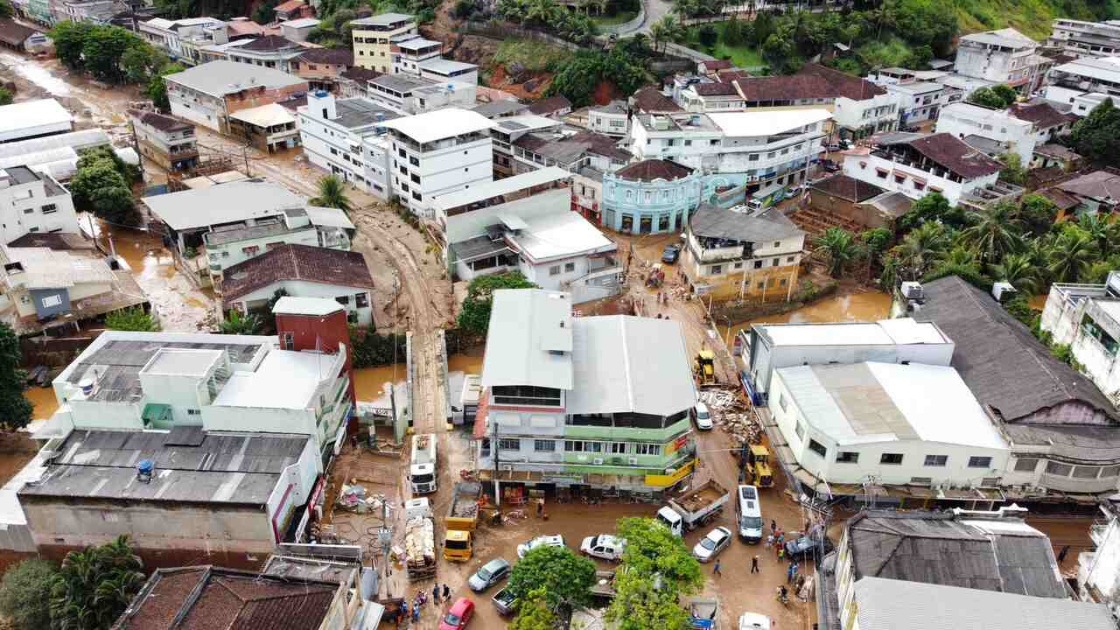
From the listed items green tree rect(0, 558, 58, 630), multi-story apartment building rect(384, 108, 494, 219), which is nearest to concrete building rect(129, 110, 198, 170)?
multi-story apartment building rect(384, 108, 494, 219)

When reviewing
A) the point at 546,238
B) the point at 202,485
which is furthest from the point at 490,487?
the point at 546,238

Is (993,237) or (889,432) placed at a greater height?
(993,237)

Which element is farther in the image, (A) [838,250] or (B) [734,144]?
(B) [734,144]

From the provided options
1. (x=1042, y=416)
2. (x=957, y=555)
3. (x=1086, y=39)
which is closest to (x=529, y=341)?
(x=957, y=555)

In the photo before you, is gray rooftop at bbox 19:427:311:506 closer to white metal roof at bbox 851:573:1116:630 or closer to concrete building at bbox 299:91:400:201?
white metal roof at bbox 851:573:1116:630

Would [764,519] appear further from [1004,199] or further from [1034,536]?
[1004,199]

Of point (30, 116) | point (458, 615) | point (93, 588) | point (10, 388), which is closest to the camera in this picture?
Result: point (93, 588)

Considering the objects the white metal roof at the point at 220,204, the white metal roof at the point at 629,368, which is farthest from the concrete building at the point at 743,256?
the white metal roof at the point at 220,204

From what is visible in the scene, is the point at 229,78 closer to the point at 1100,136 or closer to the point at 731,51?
the point at 731,51
